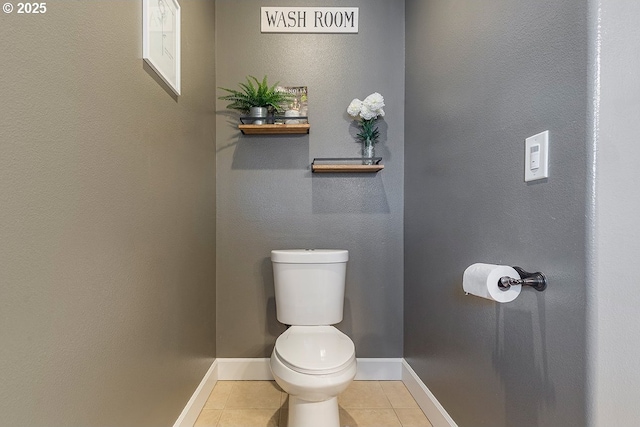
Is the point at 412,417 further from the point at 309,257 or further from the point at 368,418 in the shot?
the point at 309,257

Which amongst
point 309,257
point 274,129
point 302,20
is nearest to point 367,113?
point 274,129

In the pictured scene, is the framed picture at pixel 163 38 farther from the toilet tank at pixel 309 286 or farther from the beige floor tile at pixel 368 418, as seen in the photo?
the beige floor tile at pixel 368 418

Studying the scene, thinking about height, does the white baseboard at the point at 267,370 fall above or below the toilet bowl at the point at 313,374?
below

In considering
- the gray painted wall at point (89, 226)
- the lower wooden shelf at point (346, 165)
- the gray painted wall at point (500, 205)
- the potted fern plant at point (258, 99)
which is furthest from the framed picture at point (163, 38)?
the gray painted wall at point (500, 205)

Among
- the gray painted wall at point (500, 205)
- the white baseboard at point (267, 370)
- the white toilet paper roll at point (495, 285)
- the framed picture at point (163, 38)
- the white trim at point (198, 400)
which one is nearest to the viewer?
the gray painted wall at point (500, 205)

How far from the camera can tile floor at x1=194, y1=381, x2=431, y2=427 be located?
1.57 m

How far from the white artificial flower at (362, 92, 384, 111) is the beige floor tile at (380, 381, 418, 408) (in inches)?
64.3

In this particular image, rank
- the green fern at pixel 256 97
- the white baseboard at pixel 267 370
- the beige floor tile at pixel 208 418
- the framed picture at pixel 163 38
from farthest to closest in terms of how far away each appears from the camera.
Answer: the white baseboard at pixel 267 370, the green fern at pixel 256 97, the beige floor tile at pixel 208 418, the framed picture at pixel 163 38

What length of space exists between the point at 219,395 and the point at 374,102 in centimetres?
187

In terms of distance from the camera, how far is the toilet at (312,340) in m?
1.28

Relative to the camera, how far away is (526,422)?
926mm

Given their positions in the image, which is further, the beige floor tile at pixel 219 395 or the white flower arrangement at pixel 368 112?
the white flower arrangement at pixel 368 112

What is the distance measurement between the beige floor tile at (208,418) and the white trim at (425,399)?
1.04m

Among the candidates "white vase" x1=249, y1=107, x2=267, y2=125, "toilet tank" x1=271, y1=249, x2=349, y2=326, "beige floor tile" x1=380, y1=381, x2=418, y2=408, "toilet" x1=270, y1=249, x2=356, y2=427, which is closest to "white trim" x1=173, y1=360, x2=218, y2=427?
"toilet" x1=270, y1=249, x2=356, y2=427
